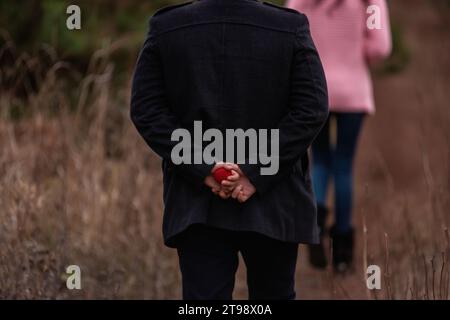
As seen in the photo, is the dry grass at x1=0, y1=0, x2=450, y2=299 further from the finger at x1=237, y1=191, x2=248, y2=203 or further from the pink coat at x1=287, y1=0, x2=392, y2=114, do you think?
the finger at x1=237, y1=191, x2=248, y2=203

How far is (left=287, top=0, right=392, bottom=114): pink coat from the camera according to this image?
4.30m

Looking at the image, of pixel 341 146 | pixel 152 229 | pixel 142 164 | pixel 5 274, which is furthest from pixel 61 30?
pixel 5 274

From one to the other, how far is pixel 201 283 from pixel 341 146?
1.92 meters

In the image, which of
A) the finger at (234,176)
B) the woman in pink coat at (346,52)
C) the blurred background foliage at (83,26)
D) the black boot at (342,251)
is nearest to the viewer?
the finger at (234,176)

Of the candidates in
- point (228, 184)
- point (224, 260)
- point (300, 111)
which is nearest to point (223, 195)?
point (228, 184)

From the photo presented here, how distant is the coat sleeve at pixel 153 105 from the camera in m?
2.62

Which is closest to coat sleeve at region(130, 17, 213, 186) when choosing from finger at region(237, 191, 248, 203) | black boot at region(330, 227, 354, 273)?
finger at region(237, 191, 248, 203)

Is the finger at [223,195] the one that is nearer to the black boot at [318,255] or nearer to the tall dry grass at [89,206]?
the tall dry grass at [89,206]

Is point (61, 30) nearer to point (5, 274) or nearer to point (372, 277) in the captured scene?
point (5, 274)

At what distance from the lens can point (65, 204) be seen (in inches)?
164

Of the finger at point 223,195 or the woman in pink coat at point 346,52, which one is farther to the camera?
the woman in pink coat at point 346,52

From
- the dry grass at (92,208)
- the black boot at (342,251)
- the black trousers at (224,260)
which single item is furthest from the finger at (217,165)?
the black boot at (342,251)

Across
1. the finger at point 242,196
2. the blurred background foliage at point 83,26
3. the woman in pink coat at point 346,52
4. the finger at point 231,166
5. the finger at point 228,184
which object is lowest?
the finger at point 242,196

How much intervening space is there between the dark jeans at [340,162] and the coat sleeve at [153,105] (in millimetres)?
1839
